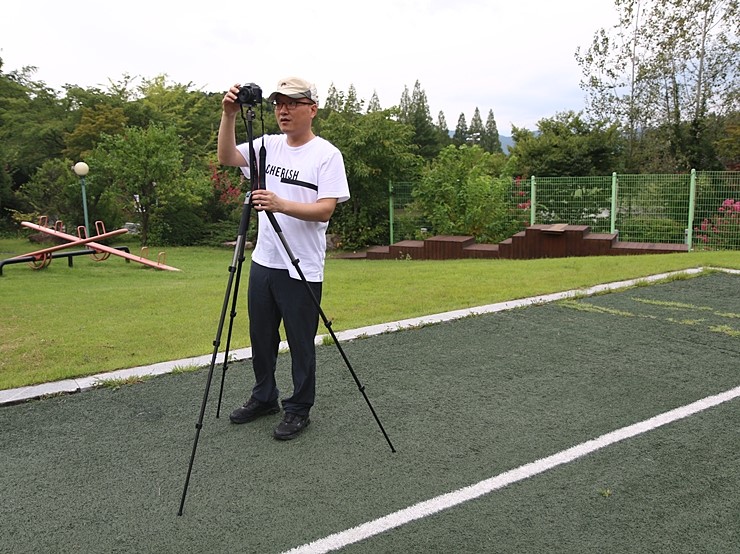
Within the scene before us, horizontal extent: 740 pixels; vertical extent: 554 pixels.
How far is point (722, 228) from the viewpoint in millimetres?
13305

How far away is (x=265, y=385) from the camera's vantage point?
3469 mm

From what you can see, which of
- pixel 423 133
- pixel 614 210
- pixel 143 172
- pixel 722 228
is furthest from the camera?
pixel 423 133

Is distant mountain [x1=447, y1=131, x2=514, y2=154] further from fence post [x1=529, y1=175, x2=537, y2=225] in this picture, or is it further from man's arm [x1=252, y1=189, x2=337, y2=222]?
man's arm [x1=252, y1=189, x2=337, y2=222]

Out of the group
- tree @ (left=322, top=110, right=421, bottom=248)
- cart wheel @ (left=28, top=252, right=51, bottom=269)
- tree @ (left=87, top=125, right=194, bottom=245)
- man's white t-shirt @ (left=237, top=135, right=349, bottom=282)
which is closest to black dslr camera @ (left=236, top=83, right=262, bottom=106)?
man's white t-shirt @ (left=237, top=135, right=349, bottom=282)

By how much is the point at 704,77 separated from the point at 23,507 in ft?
76.9

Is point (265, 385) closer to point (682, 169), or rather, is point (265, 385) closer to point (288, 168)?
point (288, 168)

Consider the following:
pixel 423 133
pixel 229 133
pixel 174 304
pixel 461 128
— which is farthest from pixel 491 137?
pixel 229 133

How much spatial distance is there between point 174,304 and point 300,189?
16.0ft

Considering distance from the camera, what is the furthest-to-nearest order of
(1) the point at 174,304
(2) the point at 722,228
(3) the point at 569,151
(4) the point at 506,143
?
(4) the point at 506,143, (3) the point at 569,151, (2) the point at 722,228, (1) the point at 174,304

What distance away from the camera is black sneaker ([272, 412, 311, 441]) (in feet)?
10.6

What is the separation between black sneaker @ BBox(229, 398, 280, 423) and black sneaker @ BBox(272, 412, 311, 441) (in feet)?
0.75

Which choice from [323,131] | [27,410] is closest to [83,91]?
[323,131]

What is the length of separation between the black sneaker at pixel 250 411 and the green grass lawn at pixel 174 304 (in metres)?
1.49

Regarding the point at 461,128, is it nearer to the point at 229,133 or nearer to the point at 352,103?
the point at 352,103
